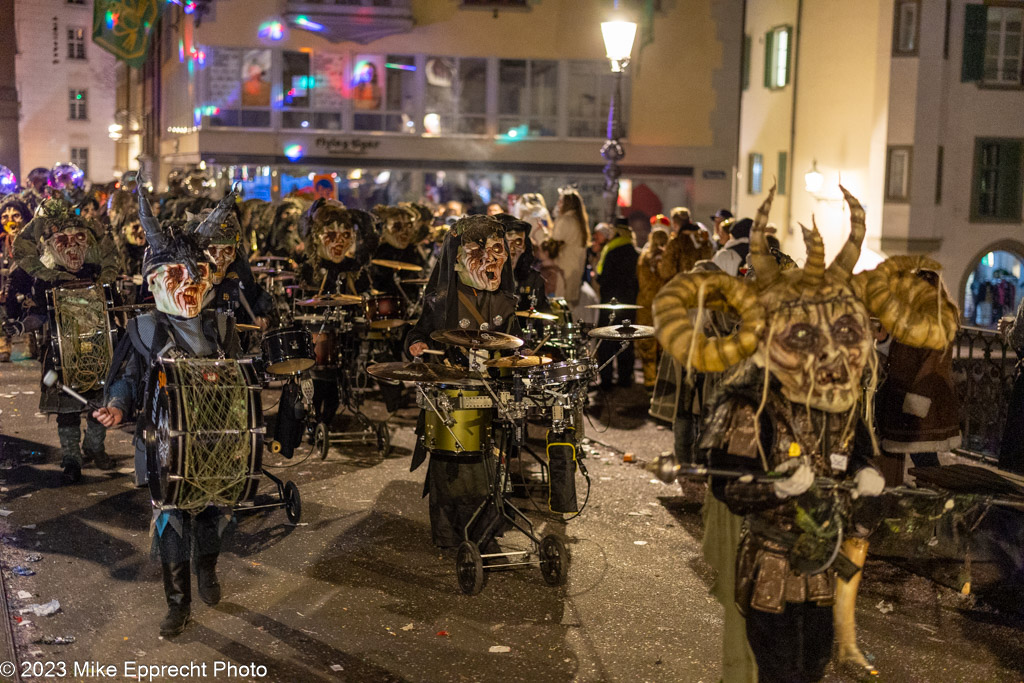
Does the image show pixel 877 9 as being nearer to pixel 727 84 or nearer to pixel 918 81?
pixel 918 81

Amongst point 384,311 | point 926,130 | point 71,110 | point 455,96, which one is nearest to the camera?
point 384,311

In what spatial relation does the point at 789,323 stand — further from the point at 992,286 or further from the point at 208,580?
the point at 992,286

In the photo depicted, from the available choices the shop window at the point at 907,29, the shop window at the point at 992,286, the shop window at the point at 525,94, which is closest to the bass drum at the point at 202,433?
the shop window at the point at 907,29

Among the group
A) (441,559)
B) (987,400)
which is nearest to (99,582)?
(441,559)

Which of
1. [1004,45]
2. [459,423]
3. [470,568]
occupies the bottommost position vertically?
[470,568]

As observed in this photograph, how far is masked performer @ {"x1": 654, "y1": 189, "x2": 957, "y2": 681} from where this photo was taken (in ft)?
14.8

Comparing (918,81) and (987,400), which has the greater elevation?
(918,81)

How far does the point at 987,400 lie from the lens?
11078 millimetres

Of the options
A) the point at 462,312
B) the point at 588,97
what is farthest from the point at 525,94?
the point at 462,312

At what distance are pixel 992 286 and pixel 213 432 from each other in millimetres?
25691

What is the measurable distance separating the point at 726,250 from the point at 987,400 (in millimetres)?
2947

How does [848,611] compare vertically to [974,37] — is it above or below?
below

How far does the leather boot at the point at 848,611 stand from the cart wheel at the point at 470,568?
2.23 metres

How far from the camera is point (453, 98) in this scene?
110 feet
